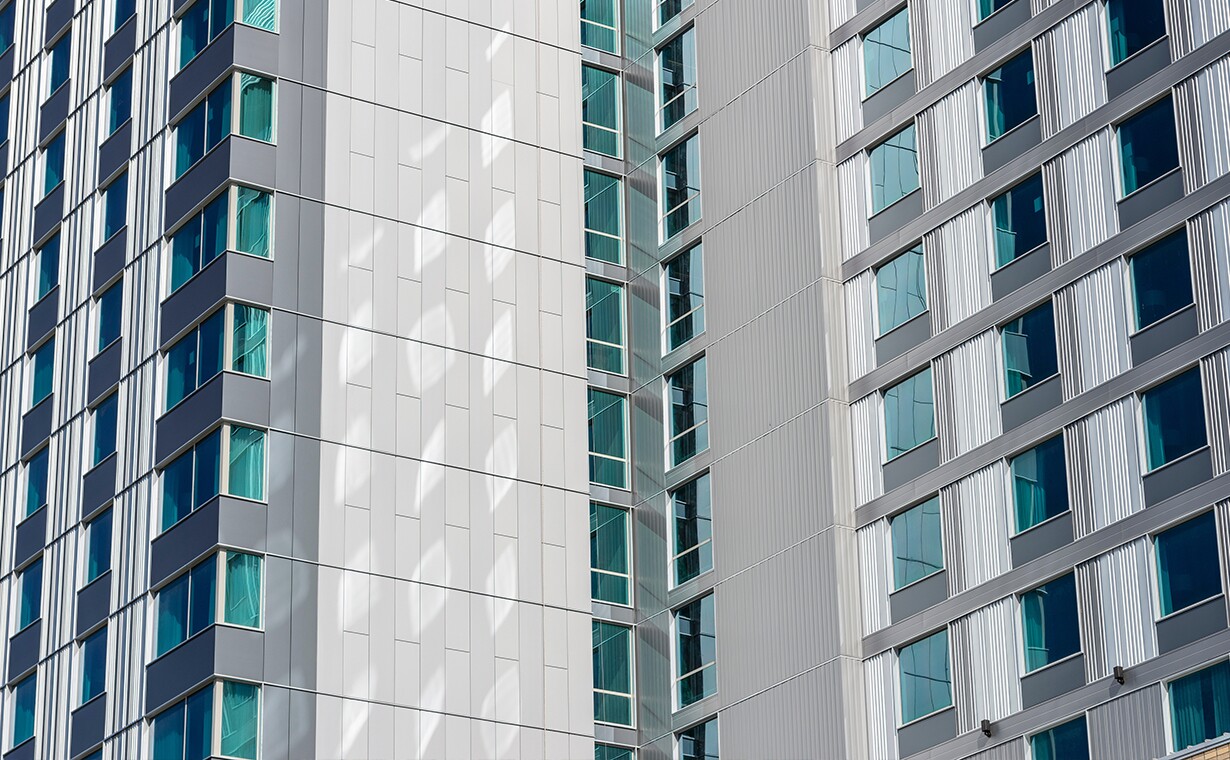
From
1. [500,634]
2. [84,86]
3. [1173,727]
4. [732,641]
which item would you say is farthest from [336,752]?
[84,86]

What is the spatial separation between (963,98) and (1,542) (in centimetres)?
2906

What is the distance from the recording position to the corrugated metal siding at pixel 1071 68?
50.8 metres

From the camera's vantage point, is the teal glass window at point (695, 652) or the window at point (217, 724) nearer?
the window at point (217, 724)

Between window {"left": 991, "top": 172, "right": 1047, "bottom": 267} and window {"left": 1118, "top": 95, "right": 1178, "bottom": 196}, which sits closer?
window {"left": 1118, "top": 95, "right": 1178, "bottom": 196}

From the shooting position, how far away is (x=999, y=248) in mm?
52281

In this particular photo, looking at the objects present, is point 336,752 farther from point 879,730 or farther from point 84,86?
point 84,86

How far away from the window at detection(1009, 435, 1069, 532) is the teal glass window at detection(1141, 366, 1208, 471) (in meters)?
2.28

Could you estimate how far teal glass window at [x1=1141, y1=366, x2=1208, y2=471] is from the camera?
153 feet

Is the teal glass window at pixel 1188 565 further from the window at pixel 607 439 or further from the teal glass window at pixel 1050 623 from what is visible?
the window at pixel 607 439

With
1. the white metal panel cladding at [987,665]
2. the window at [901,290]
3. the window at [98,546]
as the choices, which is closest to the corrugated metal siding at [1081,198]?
the window at [901,290]

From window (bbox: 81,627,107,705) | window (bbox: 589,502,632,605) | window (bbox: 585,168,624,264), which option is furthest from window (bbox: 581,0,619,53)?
window (bbox: 81,627,107,705)

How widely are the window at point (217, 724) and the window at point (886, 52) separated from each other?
21.5m

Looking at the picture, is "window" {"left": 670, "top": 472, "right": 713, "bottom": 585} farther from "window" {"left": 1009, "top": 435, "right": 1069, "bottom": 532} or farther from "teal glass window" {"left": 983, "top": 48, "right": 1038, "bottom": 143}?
"teal glass window" {"left": 983, "top": 48, "right": 1038, "bottom": 143}

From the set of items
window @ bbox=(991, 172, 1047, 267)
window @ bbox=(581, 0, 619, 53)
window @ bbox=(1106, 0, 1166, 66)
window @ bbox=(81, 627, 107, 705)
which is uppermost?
window @ bbox=(581, 0, 619, 53)
